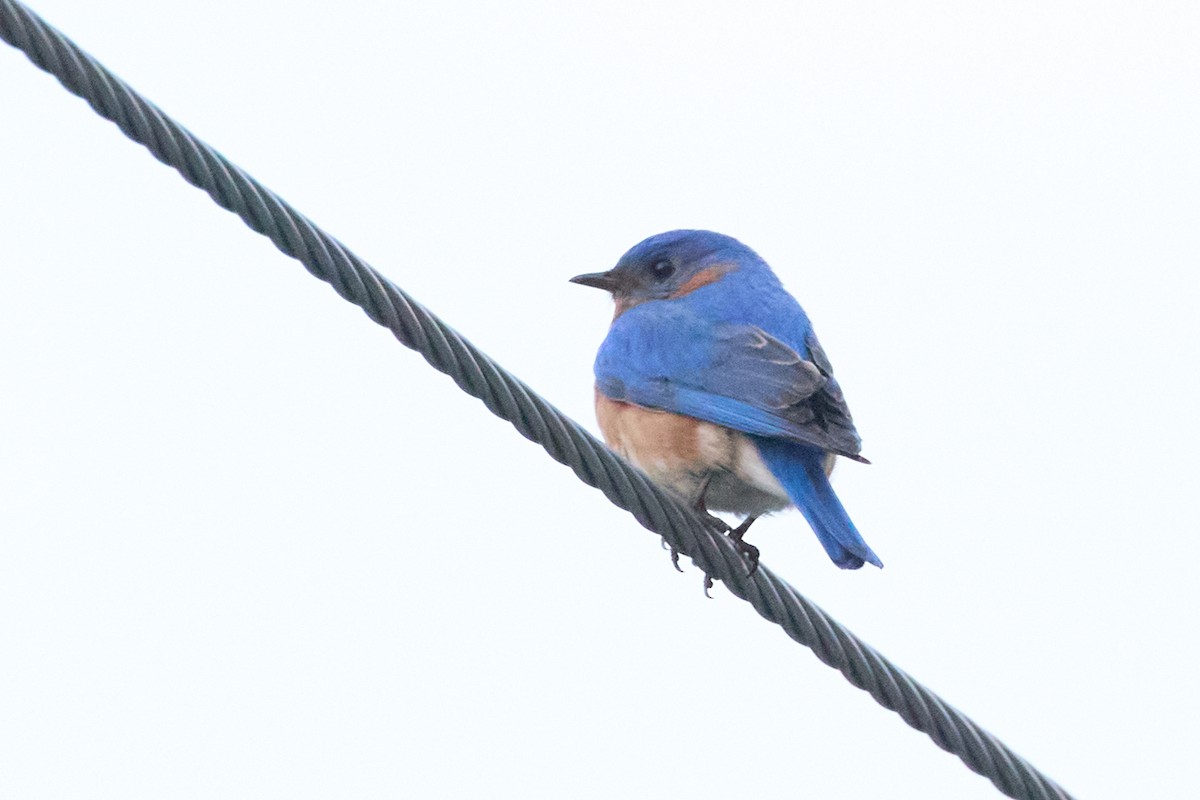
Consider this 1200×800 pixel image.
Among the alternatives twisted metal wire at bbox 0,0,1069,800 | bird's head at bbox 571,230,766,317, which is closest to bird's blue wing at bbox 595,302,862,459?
bird's head at bbox 571,230,766,317

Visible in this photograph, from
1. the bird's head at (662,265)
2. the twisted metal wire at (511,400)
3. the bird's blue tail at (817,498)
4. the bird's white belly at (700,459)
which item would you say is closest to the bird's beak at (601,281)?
the bird's head at (662,265)

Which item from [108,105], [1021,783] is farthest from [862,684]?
[108,105]

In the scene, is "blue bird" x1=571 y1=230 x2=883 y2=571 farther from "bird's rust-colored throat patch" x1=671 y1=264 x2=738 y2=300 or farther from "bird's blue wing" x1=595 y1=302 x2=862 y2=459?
"bird's rust-colored throat patch" x1=671 y1=264 x2=738 y2=300

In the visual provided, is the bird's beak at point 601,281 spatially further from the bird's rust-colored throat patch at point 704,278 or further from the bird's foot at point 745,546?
the bird's foot at point 745,546

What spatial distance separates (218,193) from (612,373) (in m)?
3.29

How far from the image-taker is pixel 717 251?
787cm

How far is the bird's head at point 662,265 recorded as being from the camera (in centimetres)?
780

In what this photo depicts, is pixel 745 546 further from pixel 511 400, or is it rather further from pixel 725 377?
pixel 511 400

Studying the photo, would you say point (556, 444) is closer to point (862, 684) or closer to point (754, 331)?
point (862, 684)

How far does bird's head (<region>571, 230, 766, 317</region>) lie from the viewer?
780cm

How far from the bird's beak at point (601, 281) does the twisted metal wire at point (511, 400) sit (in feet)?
9.79

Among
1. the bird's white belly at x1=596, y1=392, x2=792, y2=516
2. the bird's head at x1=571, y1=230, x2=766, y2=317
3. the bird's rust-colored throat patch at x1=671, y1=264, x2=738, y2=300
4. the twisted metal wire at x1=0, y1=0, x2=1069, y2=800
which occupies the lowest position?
the twisted metal wire at x1=0, y1=0, x2=1069, y2=800

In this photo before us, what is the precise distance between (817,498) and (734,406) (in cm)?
52

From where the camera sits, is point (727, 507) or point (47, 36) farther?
point (727, 507)
